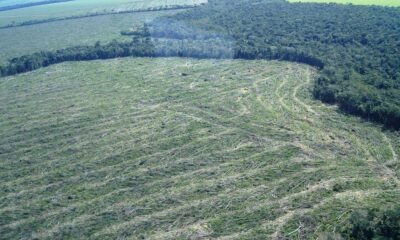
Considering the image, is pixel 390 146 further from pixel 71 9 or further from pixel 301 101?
pixel 71 9

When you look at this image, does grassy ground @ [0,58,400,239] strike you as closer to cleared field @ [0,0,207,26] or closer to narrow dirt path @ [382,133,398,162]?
narrow dirt path @ [382,133,398,162]

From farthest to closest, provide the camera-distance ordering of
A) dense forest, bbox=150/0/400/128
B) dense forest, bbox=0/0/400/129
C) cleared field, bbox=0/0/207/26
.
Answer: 1. cleared field, bbox=0/0/207/26
2. dense forest, bbox=0/0/400/129
3. dense forest, bbox=150/0/400/128

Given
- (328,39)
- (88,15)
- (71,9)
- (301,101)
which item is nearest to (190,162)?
(301,101)

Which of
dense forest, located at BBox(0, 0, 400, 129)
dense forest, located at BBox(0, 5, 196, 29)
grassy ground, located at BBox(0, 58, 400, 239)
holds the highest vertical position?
dense forest, located at BBox(0, 5, 196, 29)

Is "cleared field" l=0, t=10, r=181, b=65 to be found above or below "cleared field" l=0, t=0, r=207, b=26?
below

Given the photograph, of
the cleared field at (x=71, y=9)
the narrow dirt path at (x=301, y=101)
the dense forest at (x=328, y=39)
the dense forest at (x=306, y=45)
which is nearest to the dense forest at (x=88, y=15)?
the cleared field at (x=71, y=9)

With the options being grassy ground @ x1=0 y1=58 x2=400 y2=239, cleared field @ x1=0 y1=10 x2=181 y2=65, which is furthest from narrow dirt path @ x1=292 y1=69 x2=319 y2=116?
cleared field @ x1=0 y1=10 x2=181 y2=65

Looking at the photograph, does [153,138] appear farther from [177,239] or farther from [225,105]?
[177,239]
